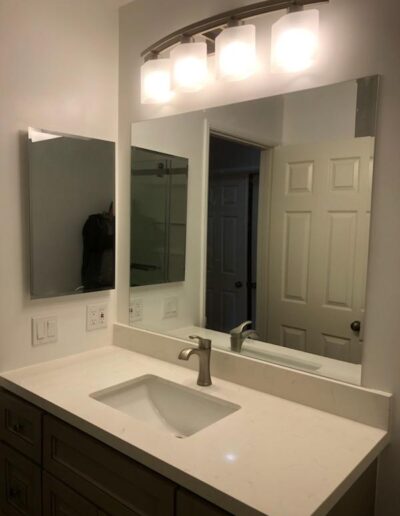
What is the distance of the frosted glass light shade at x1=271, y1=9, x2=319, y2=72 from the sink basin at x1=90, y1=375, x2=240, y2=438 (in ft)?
3.60

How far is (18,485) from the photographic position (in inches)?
58.0

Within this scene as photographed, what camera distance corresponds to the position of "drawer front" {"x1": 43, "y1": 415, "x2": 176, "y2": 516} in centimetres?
103

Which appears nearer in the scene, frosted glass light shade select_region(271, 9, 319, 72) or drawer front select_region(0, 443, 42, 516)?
frosted glass light shade select_region(271, 9, 319, 72)

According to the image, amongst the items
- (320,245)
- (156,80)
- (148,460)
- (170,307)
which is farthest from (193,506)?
(156,80)

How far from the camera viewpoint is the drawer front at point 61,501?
3.98 ft

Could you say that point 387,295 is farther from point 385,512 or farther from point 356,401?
point 385,512

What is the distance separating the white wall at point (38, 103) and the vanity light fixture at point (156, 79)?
0.25 meters

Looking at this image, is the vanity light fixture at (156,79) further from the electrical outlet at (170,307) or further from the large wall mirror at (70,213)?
the electrical outlet at (170,307)

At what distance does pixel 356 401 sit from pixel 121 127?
144 centimetres

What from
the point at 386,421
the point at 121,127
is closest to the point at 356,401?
the point at 386,421

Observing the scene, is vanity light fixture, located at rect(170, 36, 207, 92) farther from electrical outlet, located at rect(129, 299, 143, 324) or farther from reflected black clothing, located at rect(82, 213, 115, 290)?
electrical outlet, located at rect(129, 299, 143, 324)

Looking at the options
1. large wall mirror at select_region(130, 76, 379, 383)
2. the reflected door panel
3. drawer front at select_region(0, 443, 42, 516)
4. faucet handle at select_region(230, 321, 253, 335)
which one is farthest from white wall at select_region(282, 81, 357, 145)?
drawer front at select_region(0, 443, 42, 516)

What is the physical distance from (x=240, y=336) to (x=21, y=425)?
823 millimetres

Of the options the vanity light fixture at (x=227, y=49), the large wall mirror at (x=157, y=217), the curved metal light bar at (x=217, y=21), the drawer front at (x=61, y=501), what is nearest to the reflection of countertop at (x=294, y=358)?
the large wall mirror at (x=157, y=217)
